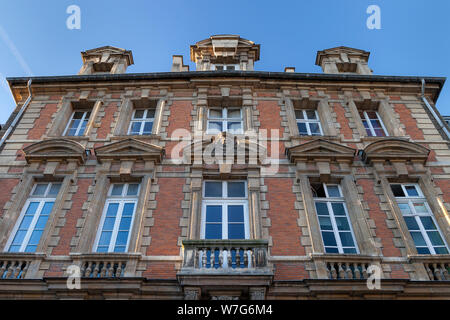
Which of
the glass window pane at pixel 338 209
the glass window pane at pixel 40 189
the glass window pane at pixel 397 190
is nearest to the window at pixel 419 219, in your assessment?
the glass window pane at pixel 397 190

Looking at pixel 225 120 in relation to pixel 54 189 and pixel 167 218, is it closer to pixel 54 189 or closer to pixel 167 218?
pixel 167 218

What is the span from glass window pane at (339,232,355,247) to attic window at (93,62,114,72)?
11.0m

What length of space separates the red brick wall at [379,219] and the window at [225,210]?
3.10 m

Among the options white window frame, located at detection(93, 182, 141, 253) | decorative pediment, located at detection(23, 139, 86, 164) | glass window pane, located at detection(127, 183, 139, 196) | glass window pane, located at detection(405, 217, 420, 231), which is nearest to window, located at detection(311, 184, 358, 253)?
glass window pane, located at detection(405, 217, 420, 231)

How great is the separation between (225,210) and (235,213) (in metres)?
0.27

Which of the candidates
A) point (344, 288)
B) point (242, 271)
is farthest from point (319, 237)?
point (242, 271)

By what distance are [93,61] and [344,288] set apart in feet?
41.3

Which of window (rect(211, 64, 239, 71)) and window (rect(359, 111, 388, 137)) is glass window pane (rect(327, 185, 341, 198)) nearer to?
window (rect(359, 111, 388, 137))

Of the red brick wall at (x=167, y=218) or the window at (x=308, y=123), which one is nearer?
the red brick wall at (x=167, y=218)

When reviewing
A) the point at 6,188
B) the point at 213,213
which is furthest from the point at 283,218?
the point at 6,188

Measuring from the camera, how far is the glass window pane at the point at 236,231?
8977 millimetres

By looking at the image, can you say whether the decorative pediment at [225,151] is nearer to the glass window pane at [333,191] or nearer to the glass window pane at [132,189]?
the glass window pane at [132,189]

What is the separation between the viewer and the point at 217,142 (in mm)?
11016

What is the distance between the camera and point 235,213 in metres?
9.55
